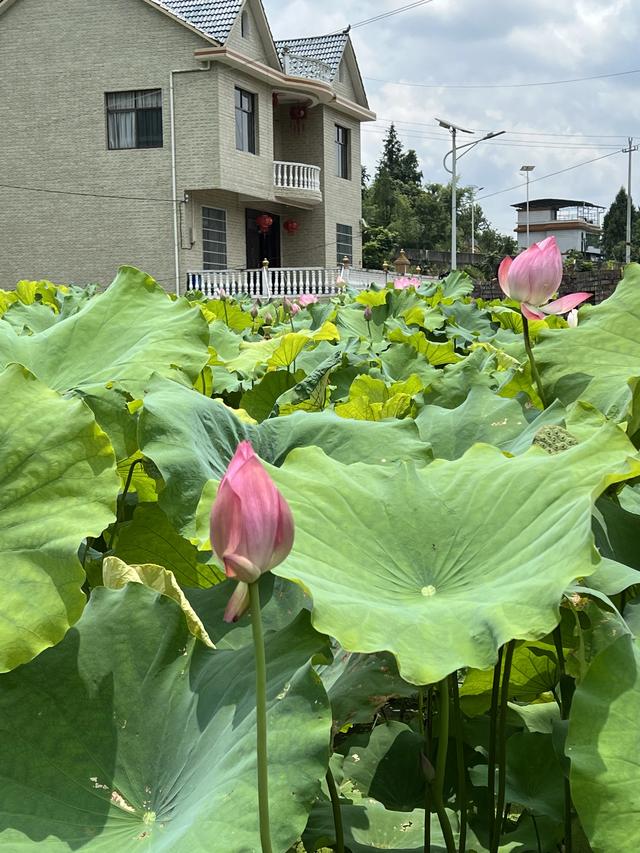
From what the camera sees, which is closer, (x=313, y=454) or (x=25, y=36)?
(x=313, y=454)

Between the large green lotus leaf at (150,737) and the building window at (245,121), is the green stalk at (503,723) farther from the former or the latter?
the building window at (245,121)

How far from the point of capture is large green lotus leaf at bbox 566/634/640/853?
0.55 metres

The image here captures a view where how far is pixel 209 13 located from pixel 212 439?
64.9 ft

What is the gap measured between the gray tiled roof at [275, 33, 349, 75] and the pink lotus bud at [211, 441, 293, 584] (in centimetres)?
2360

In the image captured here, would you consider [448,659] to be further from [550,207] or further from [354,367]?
[550,207]

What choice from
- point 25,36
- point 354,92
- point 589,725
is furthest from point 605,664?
point 354,92

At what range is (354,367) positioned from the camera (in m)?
1.82

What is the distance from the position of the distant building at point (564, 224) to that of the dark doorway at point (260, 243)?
46.9 m

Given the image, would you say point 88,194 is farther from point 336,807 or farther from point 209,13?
point 336,807

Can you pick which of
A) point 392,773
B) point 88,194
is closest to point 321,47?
point 88,194

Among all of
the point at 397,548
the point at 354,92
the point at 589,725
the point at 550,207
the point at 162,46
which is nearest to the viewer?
the point at 589,725

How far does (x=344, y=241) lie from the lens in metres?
22.8

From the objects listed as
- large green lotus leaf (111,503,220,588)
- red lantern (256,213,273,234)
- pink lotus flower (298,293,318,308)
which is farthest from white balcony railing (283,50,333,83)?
large green lotus leaf (111,503,220,588)

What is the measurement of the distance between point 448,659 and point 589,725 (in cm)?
9
